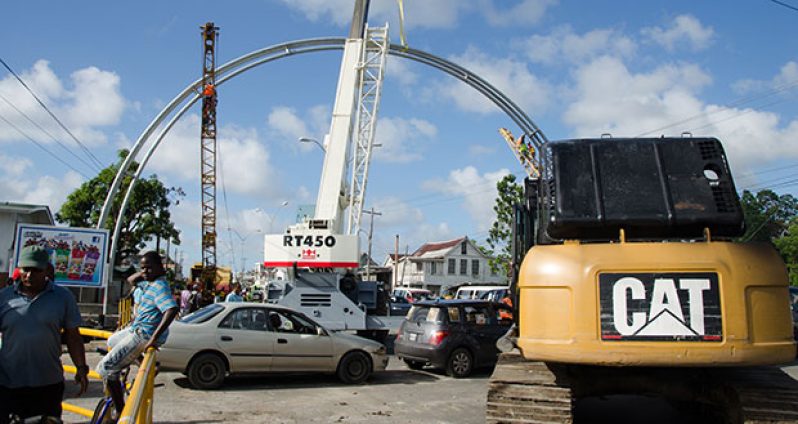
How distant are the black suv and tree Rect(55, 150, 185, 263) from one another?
29199mm

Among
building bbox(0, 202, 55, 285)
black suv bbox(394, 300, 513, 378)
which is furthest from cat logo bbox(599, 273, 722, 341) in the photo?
building bbox(0, 202, 55, 285)

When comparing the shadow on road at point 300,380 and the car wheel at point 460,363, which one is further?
the car wheel at point 460,363

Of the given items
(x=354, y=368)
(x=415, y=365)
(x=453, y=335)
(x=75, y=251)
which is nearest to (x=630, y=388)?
(x=354, y=368)

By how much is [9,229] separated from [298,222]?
934 cm

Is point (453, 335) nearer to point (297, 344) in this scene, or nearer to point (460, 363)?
point (460, 363)

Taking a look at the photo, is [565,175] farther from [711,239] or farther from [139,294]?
[139,294]

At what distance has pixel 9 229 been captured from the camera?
1916 centimetres

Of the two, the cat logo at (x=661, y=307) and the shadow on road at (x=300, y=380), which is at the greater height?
the cat logo at (x=661, y=307)

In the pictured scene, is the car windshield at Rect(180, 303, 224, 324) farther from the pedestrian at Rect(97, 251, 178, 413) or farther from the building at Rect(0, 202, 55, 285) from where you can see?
the building at Rect(0, 202, 55, 285)

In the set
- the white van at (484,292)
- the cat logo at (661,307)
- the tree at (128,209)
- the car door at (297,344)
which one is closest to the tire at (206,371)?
the car door at (297,344)

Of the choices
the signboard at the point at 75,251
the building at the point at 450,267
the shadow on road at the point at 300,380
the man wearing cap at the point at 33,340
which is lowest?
the shadow on road at the point at 300,380

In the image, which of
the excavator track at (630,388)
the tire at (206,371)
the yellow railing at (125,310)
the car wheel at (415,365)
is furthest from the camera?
the yellow railing at (125,310)

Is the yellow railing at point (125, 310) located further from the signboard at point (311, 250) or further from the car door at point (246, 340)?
the car door at point (246, 340)

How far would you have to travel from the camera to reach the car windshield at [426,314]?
12.6 meters
